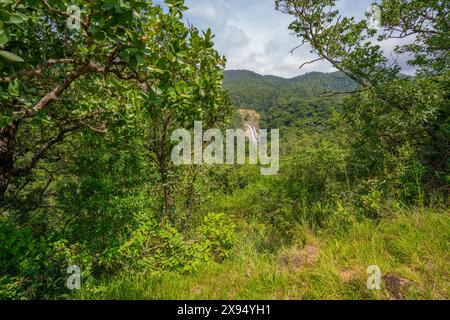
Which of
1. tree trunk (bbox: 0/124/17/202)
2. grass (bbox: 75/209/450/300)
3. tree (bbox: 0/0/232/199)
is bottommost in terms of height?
grass (bbox: 75/209/450/300)

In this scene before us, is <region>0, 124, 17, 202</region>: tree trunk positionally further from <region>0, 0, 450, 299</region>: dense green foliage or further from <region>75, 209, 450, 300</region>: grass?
<region>75, 209, 450, 300</region>: grass

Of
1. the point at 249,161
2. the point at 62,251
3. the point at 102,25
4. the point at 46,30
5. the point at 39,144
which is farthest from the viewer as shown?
the point at 249,161

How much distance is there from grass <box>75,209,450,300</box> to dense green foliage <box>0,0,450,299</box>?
0.07 feet

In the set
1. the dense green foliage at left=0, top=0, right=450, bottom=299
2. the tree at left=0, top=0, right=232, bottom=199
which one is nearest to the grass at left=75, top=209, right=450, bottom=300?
the dense green foliage at left=0, top=0, right=450, bottom=299

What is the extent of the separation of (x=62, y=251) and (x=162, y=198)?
275 centimetres

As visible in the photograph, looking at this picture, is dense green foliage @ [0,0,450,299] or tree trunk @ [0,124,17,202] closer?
dense green foliage @ [0,0,450,299]

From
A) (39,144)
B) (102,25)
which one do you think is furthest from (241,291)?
(39,144)

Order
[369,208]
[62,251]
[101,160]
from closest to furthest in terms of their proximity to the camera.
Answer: [62,251], [369,208], [101,160]

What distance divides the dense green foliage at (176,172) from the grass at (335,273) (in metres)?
0.02

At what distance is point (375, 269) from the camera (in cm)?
267

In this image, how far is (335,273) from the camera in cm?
268

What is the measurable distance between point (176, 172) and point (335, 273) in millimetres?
4362

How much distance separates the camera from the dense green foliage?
2.23m

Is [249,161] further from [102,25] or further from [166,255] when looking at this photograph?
[102,25]
